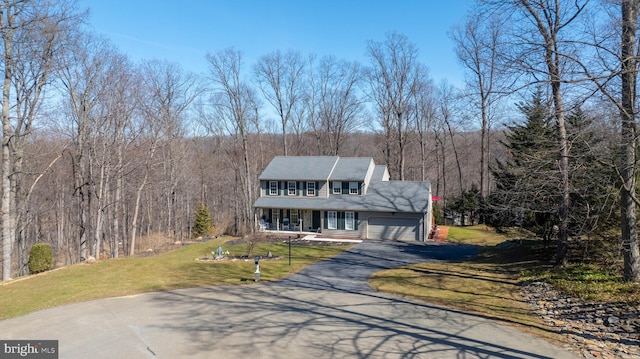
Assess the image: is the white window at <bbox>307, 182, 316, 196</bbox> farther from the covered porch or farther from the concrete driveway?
the concrete driveway

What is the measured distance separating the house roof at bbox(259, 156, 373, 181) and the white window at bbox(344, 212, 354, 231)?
282cm

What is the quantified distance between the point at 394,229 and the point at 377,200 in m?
2.55

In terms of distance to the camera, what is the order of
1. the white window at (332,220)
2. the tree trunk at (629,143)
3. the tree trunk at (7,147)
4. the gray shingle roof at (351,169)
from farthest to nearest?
the gray shingle roof at (351,169) → the white window at (332,220) → the tree trunk at (7,147) → the tree trunk at (629,143)

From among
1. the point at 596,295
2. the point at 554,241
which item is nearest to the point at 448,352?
the point at 596,295

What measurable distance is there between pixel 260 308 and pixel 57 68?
17.3 meters

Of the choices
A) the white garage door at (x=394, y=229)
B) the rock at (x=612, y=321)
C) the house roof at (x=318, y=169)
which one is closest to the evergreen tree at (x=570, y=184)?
the rock at (x=612, y=321)

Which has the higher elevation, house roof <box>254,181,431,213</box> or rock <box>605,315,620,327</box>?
house roof <box>254,181,431,213</box>

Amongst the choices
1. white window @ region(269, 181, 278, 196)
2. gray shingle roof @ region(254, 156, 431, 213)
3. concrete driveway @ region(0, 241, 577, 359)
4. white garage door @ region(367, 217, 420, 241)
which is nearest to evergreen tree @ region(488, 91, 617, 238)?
concrete driveway @ region(0, 241, 577, 359)

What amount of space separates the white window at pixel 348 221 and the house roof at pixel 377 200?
63 centimetres

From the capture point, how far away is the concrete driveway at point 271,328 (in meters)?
7.95

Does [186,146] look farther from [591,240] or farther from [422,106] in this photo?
[591,240]

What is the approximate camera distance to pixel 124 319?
10.1 metres

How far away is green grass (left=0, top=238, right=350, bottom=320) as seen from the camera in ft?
40.0

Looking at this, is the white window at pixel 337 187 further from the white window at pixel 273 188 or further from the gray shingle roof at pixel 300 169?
the white window at pixel 273 188
